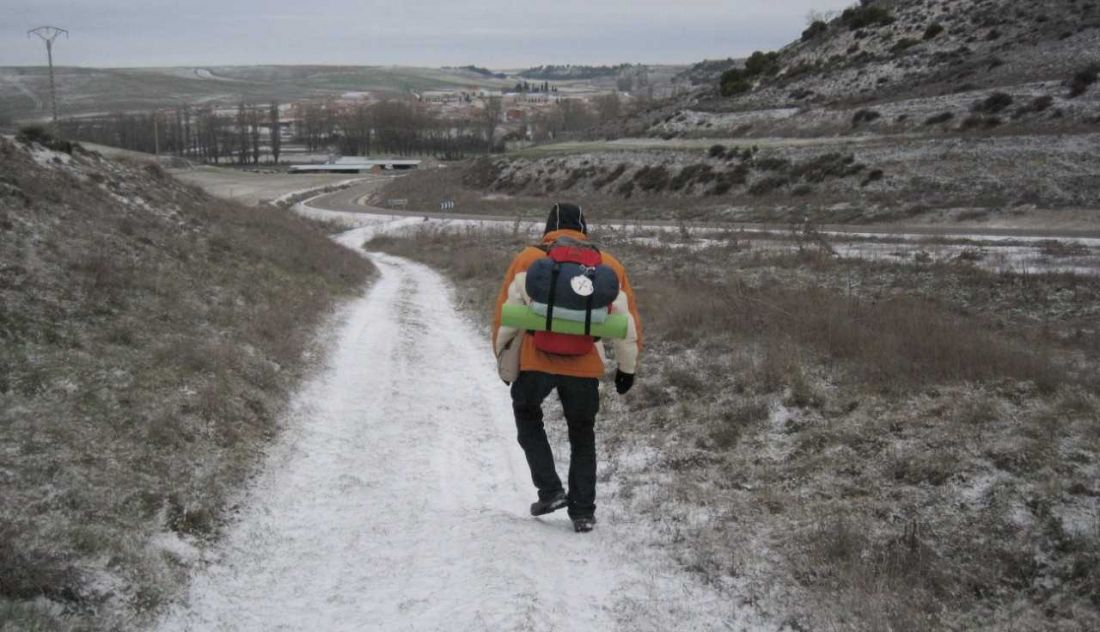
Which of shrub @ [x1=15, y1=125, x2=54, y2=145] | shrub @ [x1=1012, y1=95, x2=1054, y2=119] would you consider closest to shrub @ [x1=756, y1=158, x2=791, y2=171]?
shrub @ [x1=1012, y1=95, x2=1054, y2=119]

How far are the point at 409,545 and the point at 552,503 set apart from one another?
1063mm

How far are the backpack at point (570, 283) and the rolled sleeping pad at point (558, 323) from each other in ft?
0.13

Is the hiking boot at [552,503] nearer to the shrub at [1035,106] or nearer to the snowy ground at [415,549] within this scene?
the snowy ground at [415,549]

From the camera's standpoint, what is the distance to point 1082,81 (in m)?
35.0

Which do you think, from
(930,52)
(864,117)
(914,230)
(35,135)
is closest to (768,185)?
(864,117)

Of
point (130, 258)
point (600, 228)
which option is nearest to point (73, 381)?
point (130, 258)

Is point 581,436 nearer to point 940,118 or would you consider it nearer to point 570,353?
point 570,353

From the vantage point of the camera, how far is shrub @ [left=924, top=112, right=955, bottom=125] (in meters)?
39.3

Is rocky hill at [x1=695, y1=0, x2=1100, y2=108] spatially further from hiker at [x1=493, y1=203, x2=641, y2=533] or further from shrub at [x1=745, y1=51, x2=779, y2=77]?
hiker at [x1=493, y1=203, x2=641, y2=533]

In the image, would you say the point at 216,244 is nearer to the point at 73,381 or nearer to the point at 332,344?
the point at 332,344

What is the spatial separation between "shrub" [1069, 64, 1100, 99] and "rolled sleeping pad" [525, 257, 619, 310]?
38.4 meters

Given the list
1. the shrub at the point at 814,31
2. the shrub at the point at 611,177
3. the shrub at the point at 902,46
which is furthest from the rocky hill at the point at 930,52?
the shrub at the point at 611,177

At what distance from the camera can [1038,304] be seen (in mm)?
11617

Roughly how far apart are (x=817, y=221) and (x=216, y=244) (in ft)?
67.5
